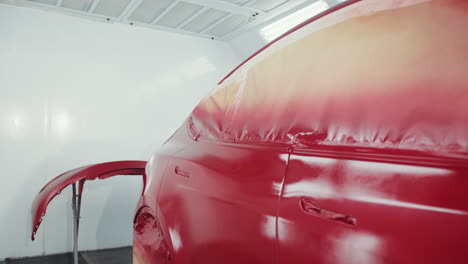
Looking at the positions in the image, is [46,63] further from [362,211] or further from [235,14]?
[362,211]

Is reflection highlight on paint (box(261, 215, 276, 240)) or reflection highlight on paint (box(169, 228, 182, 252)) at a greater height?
reflection highlight on paint (box(261, 215, 276, 240))

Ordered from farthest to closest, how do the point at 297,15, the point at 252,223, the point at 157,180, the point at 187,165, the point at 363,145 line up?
the point at 297,15 < the point at 157,180 < the point at 187,165 < the point at 252,223 < the point at 363,145

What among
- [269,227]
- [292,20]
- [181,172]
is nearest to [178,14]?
[292,20]

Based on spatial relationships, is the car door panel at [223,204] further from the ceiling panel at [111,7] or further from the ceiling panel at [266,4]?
the ceiling panel at [111,7]

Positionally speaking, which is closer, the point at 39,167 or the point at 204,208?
the point at 204,208

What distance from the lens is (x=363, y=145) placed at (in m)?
0.84

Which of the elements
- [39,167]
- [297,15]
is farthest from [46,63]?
[297,15]

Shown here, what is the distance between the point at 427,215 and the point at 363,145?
22cm

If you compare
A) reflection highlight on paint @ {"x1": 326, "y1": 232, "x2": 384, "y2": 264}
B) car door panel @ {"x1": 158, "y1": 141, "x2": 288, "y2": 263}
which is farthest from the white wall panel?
reflection highlight on paint @ {"x1": 326, "y1": 232, "x2": 384, "y2": 264}

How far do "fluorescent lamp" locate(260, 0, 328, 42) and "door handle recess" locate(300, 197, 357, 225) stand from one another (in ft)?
9.43

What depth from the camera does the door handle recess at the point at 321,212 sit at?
78 centimetres

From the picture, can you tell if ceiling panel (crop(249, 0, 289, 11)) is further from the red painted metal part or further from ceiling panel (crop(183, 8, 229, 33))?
the red painted metal part

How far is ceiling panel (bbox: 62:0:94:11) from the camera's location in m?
3.60

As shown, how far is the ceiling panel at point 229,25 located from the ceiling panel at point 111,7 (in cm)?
103
